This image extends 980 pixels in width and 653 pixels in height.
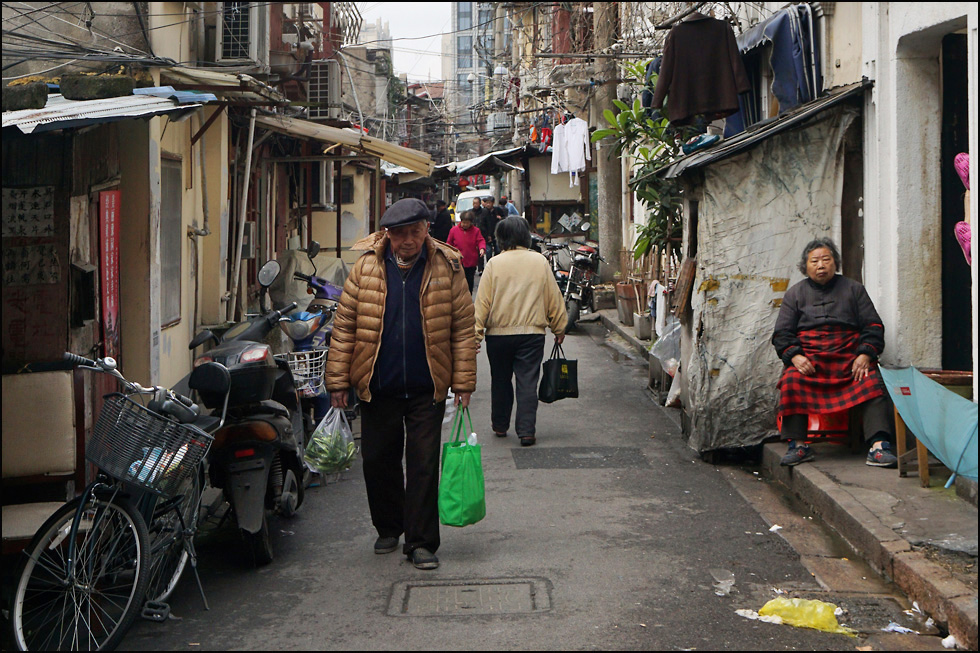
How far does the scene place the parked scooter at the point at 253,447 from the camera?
5.51 m

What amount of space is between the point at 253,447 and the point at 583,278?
14365 millimetres

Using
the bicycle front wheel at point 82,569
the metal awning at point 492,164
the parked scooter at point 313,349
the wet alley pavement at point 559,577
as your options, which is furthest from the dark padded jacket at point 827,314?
the metal awning at point 492,164

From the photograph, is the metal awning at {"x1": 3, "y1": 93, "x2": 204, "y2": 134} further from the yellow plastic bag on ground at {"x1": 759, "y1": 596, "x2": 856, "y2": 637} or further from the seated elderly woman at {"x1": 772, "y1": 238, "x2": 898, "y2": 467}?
the seated elderly woman at {"x1": 772, "y1": 238, "x2": 898, "y2": 467}

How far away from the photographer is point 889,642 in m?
4.42

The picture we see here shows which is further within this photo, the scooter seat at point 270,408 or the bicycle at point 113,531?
the scooter seat at point 270,408

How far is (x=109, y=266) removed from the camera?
7.46 metres

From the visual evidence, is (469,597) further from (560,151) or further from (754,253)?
(560,151)

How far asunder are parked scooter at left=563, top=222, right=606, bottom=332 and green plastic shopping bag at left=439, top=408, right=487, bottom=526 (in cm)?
1226

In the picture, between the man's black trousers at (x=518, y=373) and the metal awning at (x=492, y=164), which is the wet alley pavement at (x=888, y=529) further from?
the metal awning at (x=492, y=164)

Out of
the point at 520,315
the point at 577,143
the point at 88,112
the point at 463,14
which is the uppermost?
the point at 463,14

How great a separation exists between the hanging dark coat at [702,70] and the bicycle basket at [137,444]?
6.02m

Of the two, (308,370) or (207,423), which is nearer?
(207,423)

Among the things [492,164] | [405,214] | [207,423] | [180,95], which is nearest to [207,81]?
[180,95]

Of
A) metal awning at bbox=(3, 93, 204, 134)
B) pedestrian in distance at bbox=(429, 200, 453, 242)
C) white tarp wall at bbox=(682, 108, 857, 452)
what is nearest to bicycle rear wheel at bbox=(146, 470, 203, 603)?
metal awning at bbox=(3, 93, 204, 134)
